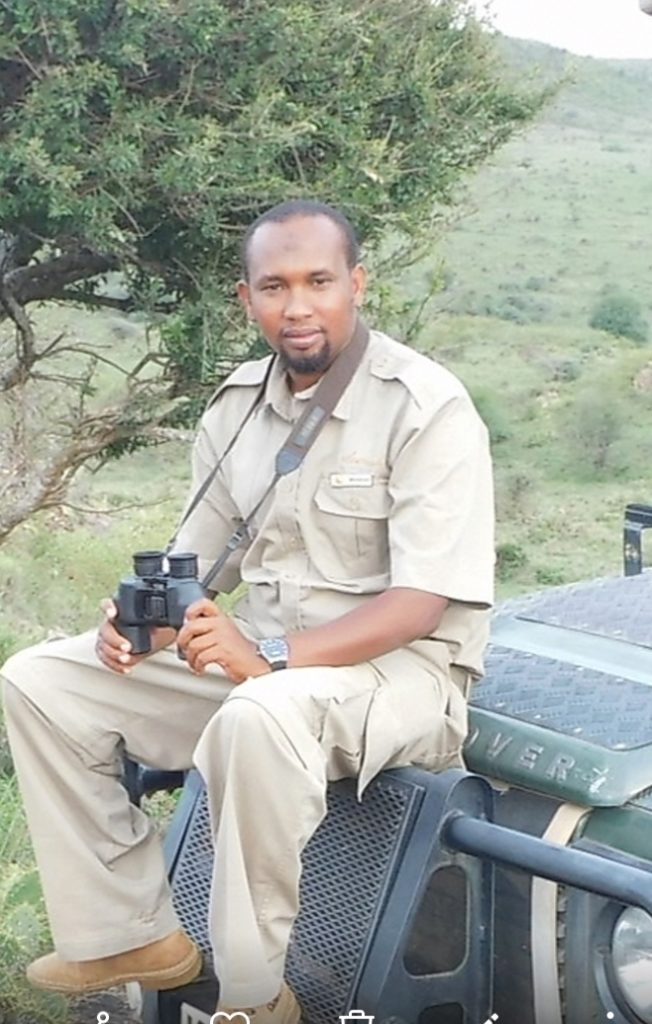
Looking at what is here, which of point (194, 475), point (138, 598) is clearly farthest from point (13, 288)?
point (138, 598)

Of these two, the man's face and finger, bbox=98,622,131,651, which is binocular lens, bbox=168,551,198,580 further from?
the man's face

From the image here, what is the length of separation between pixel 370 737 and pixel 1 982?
1.04m

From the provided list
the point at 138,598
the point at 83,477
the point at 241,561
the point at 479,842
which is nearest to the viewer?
the point at 479,842

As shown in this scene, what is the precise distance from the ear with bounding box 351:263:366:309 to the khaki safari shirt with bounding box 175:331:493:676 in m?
0.08

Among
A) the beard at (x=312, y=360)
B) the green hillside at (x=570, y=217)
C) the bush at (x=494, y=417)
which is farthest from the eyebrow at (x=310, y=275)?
the green hillside at (x=570, y=217)

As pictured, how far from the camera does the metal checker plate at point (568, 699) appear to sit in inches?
99.4

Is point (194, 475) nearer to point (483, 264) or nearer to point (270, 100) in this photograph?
point (270, 100)

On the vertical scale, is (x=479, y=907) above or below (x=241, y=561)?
below

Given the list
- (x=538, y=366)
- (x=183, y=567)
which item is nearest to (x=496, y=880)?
(x=183, y=567)

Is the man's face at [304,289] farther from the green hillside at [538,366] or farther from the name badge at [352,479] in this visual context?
the green hillside at [538,366]

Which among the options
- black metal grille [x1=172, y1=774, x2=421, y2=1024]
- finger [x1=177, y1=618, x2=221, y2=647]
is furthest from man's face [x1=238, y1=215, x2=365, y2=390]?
black metal grille [x1=172, y1=774, x2=421, y2=1024]

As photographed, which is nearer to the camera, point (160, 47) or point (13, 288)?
point (160, 47)

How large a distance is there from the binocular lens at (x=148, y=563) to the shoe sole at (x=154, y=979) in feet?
2.08

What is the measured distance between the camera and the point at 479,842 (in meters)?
2.37
